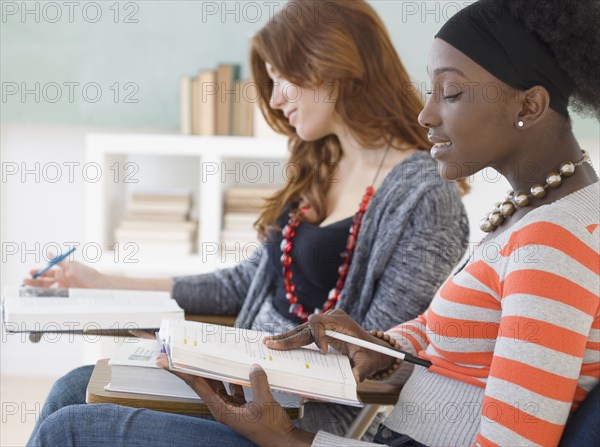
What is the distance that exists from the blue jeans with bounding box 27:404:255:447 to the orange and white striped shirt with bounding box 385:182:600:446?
1.16ft

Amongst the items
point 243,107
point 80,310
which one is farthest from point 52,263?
point 243,107

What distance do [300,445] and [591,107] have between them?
2.00 feet

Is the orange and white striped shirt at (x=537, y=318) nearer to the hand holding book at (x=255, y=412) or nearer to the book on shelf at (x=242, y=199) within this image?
the hand holding book at (x=255, y=412)

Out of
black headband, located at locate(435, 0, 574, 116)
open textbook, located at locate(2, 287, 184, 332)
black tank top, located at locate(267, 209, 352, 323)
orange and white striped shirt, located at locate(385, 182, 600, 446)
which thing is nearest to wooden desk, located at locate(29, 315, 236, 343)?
open textbook, located at locate(2, 287, 184, 332)

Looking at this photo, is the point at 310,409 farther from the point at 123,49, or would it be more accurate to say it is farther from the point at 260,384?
the point at 123,49

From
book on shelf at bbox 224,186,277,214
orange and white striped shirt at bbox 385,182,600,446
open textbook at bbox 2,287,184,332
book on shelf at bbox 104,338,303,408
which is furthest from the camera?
book on shelf at bbox 224,186,277,214

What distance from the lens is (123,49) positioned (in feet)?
10.2

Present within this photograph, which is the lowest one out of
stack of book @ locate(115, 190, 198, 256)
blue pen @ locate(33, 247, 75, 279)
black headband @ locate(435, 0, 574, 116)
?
stack of book @ locate(115, 190, 198, 256)

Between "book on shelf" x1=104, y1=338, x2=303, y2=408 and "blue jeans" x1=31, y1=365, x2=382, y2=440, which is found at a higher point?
"book on shelf" x1=104, y1=338, x2=303, y2=408

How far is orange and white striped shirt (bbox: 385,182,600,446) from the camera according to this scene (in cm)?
96

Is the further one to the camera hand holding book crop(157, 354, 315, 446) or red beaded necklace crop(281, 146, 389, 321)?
red beaded necklace crop(281, 146, 389, 321)

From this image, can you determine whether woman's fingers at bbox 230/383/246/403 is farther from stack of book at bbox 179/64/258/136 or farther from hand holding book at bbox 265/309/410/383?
stack of book at bbox 179/64/258/136

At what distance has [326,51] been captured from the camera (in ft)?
5.63

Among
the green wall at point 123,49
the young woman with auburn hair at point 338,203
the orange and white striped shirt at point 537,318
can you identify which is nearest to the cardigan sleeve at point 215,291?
the young woman with auburn hair at point 338,203
